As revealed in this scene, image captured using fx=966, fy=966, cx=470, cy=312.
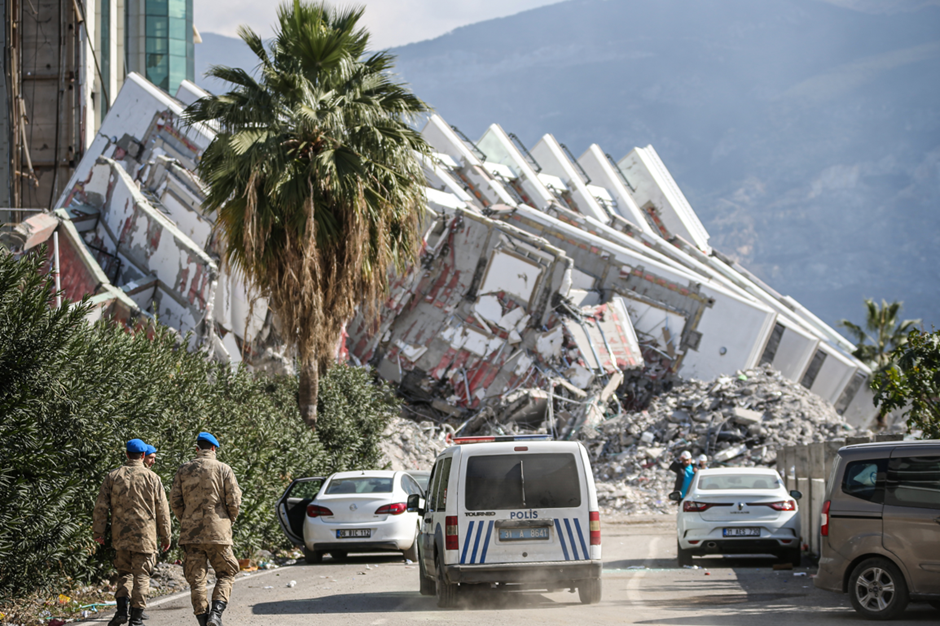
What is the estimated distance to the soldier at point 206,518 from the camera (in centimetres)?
785

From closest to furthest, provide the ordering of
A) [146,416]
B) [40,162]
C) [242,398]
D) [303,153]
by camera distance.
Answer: [146,416], [242,398], [303,153], [40,162]

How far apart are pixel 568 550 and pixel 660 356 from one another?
26.2 metres

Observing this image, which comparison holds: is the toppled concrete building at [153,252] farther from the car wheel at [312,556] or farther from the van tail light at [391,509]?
the van tail light at [391,509]

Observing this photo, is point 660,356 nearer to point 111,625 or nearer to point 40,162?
point 40,162

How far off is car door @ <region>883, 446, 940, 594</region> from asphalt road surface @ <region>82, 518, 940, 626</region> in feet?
1.50

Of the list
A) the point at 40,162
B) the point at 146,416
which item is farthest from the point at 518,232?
the point at 146,416

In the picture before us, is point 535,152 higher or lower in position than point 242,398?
higher

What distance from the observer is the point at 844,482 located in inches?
352

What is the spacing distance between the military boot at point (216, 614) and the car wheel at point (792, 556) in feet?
28.2

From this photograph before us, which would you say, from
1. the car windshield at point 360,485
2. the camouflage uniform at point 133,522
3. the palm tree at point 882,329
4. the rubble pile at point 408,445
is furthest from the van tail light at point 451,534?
the palm tree at point 882,329

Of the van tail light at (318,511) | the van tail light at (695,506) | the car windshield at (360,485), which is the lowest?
the van tail light at (318,511)

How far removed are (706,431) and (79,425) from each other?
77.5 feet

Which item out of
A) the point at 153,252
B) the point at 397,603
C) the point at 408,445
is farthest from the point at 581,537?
the point at 153,252

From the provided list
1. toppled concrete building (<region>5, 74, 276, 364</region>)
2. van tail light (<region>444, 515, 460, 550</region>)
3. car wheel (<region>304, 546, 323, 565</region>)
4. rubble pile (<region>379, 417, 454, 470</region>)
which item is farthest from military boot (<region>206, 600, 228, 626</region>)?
rubble pile (<region>379, 417, 454, 470</region>)
